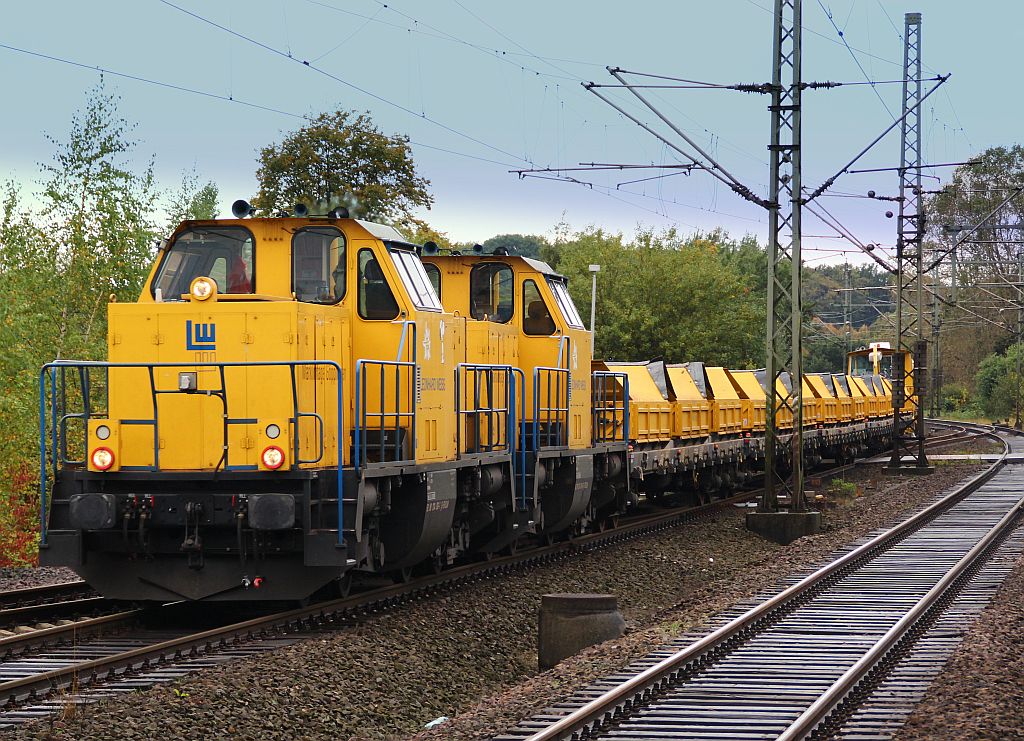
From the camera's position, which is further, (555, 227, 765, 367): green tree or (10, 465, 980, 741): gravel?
(555, 227, 765, 367): green tree

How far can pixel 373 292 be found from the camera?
39.1ft

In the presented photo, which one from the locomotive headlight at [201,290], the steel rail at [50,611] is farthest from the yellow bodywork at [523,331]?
the steel rail at [50,611]

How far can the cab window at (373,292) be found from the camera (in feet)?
38.8

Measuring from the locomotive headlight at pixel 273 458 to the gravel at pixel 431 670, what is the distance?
1387 mm

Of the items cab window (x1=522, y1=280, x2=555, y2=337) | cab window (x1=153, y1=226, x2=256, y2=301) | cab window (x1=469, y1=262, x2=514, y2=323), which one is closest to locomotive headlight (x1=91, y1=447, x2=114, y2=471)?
cab window (x1=153, y1=226, x2=256, y2=301)

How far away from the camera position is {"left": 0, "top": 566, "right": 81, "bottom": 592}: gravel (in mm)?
13659

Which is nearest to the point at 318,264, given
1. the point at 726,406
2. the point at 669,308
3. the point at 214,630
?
the point at 214,630

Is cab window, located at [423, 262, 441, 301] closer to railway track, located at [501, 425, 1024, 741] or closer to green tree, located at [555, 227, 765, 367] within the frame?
railway track, located at [501, 425, 1024, 741]

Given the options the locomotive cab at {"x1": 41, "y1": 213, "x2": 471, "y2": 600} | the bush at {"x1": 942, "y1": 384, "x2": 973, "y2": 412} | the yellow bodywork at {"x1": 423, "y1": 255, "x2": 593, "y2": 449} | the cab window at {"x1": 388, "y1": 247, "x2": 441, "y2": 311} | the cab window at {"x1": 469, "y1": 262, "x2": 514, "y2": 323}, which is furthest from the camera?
the bush at {"x1": 942, "y1": 384, "x2": 973, "y2": 412}


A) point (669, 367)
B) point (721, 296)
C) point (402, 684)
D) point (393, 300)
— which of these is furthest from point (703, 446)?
point (721, 296)

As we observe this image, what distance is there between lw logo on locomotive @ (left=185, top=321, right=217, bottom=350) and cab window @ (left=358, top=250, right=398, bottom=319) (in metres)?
1.48

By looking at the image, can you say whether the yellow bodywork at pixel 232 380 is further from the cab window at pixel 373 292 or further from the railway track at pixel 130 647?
the railway track at pixel 130 647

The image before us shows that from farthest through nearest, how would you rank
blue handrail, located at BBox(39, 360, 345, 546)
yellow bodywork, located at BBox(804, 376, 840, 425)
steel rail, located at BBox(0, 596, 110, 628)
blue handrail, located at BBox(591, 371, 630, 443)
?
yellow bodywork, located at BBox(804, 376, 840, 425) < blue handrail, located at BBox(591, 371, 630, 443) < steel rail, located at BBox(0, 596, 110, 628) < blue handrail, located at BBox(39, 360, 345, 546)

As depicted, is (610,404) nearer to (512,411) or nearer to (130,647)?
(512,411)
